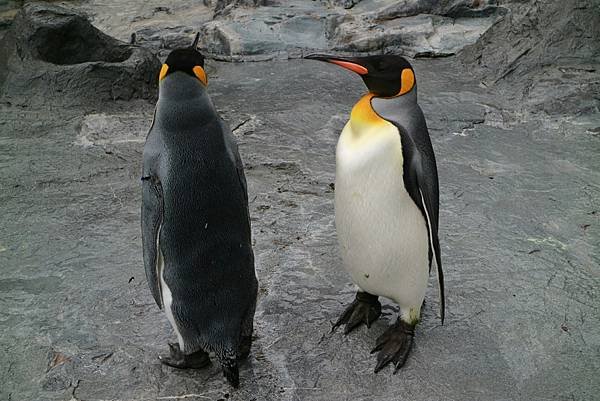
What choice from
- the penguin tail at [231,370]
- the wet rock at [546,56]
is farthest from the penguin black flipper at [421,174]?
the wet rock at [546,56]

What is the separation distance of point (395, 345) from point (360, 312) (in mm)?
240

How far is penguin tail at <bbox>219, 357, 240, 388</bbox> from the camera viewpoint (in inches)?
96.8

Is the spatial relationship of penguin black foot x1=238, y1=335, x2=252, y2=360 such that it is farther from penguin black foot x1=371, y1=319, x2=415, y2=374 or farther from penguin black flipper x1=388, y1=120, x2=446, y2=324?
penguin black flipper x1=388, y1=120, x2=446, y2=324

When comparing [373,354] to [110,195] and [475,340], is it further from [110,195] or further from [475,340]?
[110,195]

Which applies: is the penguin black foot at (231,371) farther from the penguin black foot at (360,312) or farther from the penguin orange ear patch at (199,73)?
the penguin orange ear patch at (199,73)

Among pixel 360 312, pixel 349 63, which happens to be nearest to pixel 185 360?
pixel 360 312

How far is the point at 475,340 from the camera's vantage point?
9.25 ft

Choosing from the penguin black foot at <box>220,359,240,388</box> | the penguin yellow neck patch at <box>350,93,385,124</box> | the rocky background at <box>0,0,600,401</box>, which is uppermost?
the penguin yellow neck patch at <box>350,93,385,124</box>

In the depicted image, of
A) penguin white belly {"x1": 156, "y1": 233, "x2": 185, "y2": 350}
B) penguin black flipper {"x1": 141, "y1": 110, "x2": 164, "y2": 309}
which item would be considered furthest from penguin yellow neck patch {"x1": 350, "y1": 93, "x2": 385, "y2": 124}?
penguin white belly {"x1": 156, "y1": 233, "x2": 185, "y2": 350}

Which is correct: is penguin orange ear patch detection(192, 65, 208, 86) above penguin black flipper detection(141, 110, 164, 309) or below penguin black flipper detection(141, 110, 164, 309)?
above

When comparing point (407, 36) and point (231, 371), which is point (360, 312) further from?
point (407, 36)

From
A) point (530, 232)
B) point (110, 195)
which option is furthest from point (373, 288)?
point (110, 195)

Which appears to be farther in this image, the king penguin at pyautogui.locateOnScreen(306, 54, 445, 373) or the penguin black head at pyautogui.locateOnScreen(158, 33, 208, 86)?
the king penguin at pyautogui.locateOnScreen(306, 54, 445, 373)

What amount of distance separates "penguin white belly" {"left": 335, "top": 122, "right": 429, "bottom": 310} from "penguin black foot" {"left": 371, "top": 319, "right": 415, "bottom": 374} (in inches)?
2.7
